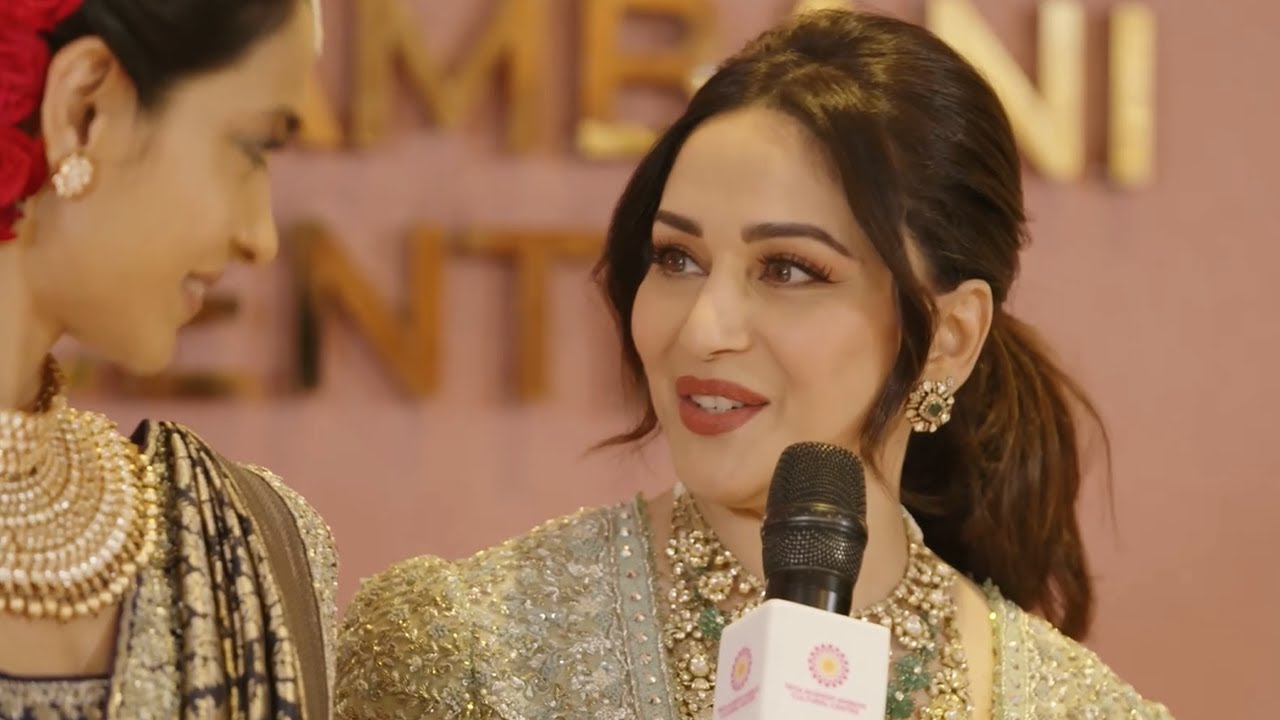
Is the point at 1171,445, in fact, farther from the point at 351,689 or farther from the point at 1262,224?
the point at 351,689

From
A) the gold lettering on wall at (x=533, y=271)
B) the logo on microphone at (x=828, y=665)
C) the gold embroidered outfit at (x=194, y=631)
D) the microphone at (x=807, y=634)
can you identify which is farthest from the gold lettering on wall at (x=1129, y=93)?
the logo on microphone at (x=828, y=665)

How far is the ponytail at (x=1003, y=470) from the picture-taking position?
2.20m

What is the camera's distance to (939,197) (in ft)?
6.37

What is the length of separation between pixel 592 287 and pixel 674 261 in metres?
1.32

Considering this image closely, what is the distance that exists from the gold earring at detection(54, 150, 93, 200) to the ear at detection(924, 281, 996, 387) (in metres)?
0.91

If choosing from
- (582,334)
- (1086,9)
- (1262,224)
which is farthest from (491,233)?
(1262,224)

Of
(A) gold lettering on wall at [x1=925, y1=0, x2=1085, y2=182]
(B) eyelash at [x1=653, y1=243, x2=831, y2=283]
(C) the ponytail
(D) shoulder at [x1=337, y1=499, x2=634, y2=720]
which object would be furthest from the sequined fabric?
(A) gold lettering on wall at [x1=925, y1=0, x2=1085, y2=182]

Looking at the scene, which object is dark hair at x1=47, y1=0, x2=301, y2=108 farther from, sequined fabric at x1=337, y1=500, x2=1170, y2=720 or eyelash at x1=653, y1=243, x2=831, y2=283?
sequined fabric at x1=337, y1=500, x2=1170, y2=720

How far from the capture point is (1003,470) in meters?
2.22

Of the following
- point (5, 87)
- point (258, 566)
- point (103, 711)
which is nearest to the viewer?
point (5, 87)

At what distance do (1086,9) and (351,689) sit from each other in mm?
2014

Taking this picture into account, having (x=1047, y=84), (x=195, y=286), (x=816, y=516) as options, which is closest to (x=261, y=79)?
(x=195, y=286)

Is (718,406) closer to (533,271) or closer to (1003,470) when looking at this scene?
(1003,470)

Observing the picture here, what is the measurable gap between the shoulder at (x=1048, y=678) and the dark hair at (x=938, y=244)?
12cm
